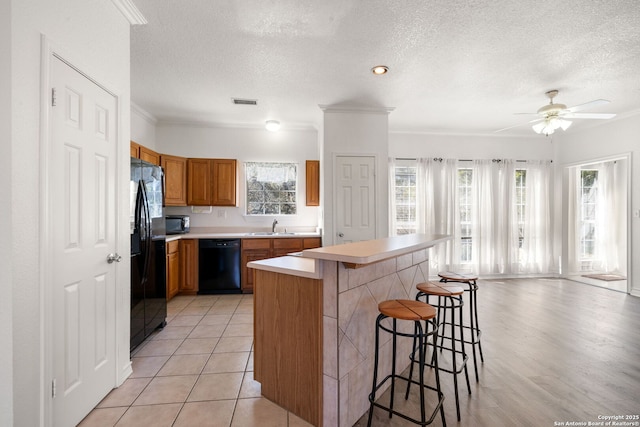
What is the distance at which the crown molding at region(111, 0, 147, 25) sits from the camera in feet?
6.52

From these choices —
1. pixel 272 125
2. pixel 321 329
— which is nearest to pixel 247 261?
pixel 272 125

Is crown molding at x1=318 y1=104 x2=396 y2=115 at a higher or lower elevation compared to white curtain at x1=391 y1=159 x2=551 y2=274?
higher

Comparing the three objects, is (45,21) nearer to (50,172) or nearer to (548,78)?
(50,172)

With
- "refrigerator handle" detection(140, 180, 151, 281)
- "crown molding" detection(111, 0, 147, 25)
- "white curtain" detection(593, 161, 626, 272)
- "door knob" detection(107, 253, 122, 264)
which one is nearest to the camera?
A: "door knob" detection(107, 253, 122, 264)

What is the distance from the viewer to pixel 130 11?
2.07 meters

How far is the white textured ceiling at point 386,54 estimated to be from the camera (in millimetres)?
2100

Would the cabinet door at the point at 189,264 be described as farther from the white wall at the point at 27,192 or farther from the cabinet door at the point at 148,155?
the white wall at the point at 27,192

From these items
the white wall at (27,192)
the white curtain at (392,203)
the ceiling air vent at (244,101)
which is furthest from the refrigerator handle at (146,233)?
the white curtain at (392,203)

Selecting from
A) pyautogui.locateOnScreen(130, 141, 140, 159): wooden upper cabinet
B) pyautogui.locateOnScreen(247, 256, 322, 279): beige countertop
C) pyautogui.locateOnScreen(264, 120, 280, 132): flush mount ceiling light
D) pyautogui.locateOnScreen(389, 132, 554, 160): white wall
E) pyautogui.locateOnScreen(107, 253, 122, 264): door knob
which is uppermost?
pyautogui.locateOnScreen(264, 120, 280, 132): flush mount ceiling light

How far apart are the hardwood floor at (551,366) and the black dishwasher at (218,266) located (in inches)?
119

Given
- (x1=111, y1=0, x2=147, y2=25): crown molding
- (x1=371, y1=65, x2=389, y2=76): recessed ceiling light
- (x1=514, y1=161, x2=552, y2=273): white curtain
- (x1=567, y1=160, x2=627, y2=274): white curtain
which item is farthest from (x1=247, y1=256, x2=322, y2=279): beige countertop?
(x1=567, y1=160, x2=627, y2=274): white curtain

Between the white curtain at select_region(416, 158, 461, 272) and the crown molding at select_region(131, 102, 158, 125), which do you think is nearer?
the crown molding at select_region(131, 102, 158, 125)

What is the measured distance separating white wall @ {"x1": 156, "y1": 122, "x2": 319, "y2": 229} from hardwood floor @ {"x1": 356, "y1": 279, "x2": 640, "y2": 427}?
3270mm

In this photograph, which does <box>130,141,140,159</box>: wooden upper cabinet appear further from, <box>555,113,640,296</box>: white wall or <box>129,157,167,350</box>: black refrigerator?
<box>555,113,640,296</box>: white wall
